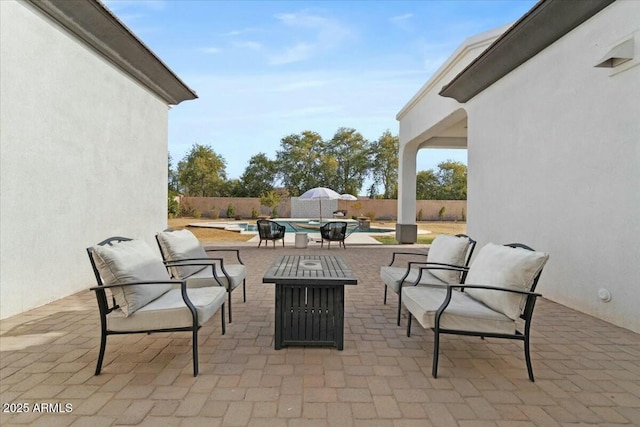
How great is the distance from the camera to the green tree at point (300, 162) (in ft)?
95.9

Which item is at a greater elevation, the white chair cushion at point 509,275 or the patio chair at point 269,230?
the white chair cushion at point 509,275

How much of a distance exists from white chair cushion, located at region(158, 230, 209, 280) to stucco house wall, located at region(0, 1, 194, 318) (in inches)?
60.3

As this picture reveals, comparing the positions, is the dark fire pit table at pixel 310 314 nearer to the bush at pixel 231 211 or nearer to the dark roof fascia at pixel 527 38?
the dark roof fascia at pixel 527 38

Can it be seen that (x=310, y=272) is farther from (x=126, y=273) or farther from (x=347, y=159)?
(x=347, y=159)

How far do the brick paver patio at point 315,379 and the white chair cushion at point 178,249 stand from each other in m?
0.61

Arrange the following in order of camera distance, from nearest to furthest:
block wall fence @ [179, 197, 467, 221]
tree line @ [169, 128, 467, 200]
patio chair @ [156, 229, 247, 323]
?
patio chair @ [156, 229, 247, 323]
block wall fence @ [179, 197, 467, 221]
tree line @ [169, 128, 467, 200]

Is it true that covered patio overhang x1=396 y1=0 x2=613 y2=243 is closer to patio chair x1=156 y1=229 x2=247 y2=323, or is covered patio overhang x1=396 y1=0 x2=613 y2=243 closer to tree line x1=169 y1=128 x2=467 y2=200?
patio chair x1=156 y1=229 x2=247 y2=323

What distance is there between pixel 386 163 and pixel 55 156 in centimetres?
2650

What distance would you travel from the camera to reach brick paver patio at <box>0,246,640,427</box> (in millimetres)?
1948

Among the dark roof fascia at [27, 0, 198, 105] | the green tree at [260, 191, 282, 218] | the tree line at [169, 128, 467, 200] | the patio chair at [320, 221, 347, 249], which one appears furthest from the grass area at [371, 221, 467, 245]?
the tree line at [169, 128, 467, 200]

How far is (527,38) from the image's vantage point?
15.8 feet

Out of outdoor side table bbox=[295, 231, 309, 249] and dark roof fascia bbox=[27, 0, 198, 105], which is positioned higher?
dark roof fascia bbox=[27, 0, 198, 105]

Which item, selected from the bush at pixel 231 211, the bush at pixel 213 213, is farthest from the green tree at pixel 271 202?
the bush at pixel 213 213

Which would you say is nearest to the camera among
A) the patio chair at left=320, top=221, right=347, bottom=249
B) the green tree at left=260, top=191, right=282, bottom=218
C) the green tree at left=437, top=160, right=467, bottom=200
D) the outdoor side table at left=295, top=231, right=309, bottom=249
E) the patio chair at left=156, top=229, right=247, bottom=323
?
the patio chair at left=156, top=229, right=247, bottom=323
